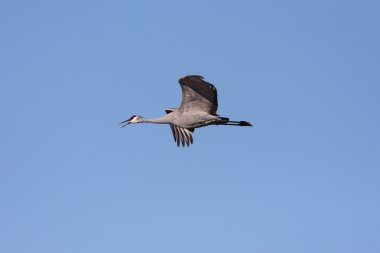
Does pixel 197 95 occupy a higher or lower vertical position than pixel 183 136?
higher

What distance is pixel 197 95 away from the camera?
36.2 meters

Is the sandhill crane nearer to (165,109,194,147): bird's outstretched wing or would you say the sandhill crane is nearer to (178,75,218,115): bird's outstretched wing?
(178,75,218,115): bird's outstretched wing

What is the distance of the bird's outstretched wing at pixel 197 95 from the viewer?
35.3m

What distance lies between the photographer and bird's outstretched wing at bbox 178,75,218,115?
3534 centimetres

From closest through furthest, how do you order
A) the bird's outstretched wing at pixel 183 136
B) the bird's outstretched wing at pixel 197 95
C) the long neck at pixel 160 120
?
1. the bird's outstretched wing at pixel 197 95
2. the long neck at pixel 160 120
3. the bird's outstretched wing at pixel 183 136

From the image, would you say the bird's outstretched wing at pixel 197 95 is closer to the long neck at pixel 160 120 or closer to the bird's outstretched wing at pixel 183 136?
the long neck at pixel 160 120

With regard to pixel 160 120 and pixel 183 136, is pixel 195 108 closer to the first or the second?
pixel 160 120

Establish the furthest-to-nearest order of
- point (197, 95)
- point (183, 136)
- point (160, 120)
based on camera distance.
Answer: point (183, 136)
point (160, 120)
point (197, 95)

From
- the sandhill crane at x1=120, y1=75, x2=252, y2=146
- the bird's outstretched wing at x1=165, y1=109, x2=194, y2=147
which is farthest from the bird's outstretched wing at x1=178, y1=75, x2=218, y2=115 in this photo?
the bird's outstretched wing at x1=165, y1=109, x2=194, y2=147

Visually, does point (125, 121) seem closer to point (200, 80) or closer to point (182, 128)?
point (182, 128)

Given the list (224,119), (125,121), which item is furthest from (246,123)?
(125,121)

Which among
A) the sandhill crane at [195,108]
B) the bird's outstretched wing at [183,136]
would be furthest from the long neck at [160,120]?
the bird's outstretched wing at [183,136]

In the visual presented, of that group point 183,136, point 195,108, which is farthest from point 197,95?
point 183,136

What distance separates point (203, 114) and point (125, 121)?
4811mm
